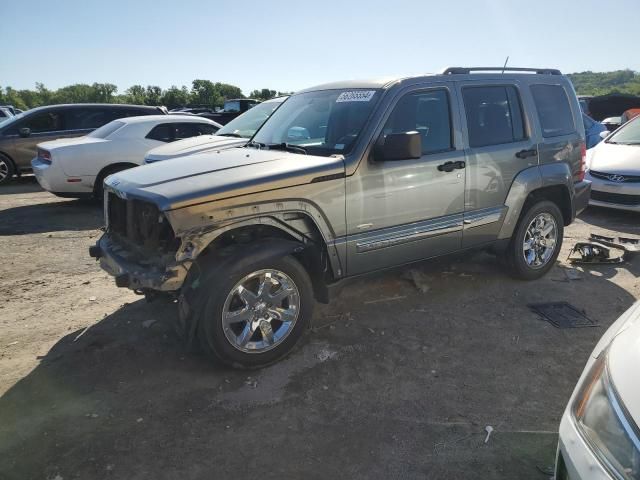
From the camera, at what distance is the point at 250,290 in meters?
3.40

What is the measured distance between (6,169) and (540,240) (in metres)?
11.2

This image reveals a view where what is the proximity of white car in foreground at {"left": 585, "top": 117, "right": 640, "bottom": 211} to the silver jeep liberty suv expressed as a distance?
304 cm

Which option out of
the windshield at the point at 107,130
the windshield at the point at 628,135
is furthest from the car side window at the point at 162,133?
the windshield at the point at 628,135

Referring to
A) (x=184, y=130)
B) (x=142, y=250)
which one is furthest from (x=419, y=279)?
(x=184, y=130)

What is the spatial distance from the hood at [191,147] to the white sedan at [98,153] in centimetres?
144

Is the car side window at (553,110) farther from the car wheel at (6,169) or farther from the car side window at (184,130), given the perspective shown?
the car wheel at (6,169)

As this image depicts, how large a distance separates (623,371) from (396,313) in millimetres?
2704

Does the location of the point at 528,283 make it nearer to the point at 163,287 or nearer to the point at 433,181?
the point at 433,181

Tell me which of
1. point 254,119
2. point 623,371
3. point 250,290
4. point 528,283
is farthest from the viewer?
point 254,119

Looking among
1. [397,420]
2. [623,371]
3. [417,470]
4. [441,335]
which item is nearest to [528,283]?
[441,335]

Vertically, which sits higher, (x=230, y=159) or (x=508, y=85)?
(x=508, y=85)

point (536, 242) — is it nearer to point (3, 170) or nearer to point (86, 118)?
point (86, 118)

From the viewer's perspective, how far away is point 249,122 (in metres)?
8.23

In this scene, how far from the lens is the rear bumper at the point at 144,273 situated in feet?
10.2
